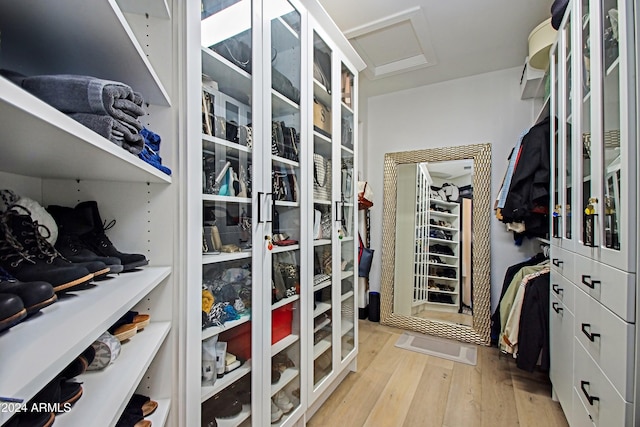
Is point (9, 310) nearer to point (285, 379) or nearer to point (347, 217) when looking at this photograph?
point (285, 379)

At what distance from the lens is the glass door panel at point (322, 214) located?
5.43 ft

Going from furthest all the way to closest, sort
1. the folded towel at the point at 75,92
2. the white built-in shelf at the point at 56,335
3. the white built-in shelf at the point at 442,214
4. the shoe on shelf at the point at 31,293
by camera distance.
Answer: the white built-in shelf at the point at 442,214, the folded towel at the point at 75,92, the shoe on shelf at the point at 31,293, the white built-in shelf at the point at 56,335

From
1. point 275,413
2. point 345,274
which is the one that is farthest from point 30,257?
point 345,274

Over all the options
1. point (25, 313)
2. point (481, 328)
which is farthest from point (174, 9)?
point (481, 328)

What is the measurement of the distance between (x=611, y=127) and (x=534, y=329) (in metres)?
1.35

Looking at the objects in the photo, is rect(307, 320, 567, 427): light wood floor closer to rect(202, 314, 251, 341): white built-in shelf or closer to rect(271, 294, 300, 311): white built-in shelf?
rect(271, 294, 300, 311): white built-in shelf

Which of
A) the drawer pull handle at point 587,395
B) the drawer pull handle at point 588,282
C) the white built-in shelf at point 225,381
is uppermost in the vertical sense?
the drawer pull handle at point 588,282

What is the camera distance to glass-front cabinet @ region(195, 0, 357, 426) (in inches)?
43.4

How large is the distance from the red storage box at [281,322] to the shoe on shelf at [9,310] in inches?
41.9

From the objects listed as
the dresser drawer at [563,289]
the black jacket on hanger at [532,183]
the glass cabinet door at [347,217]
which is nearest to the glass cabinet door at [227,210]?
the glass cabinet door at [347,217]

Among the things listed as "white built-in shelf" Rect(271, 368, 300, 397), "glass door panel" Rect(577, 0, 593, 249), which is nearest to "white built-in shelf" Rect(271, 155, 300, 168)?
"white built-in shelf" Rect(271, 368, 300, 397)

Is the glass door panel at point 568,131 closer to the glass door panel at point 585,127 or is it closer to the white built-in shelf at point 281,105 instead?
the glass door panel at point 585,127

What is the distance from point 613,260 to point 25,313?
61.0 inches

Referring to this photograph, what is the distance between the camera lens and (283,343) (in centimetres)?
141
